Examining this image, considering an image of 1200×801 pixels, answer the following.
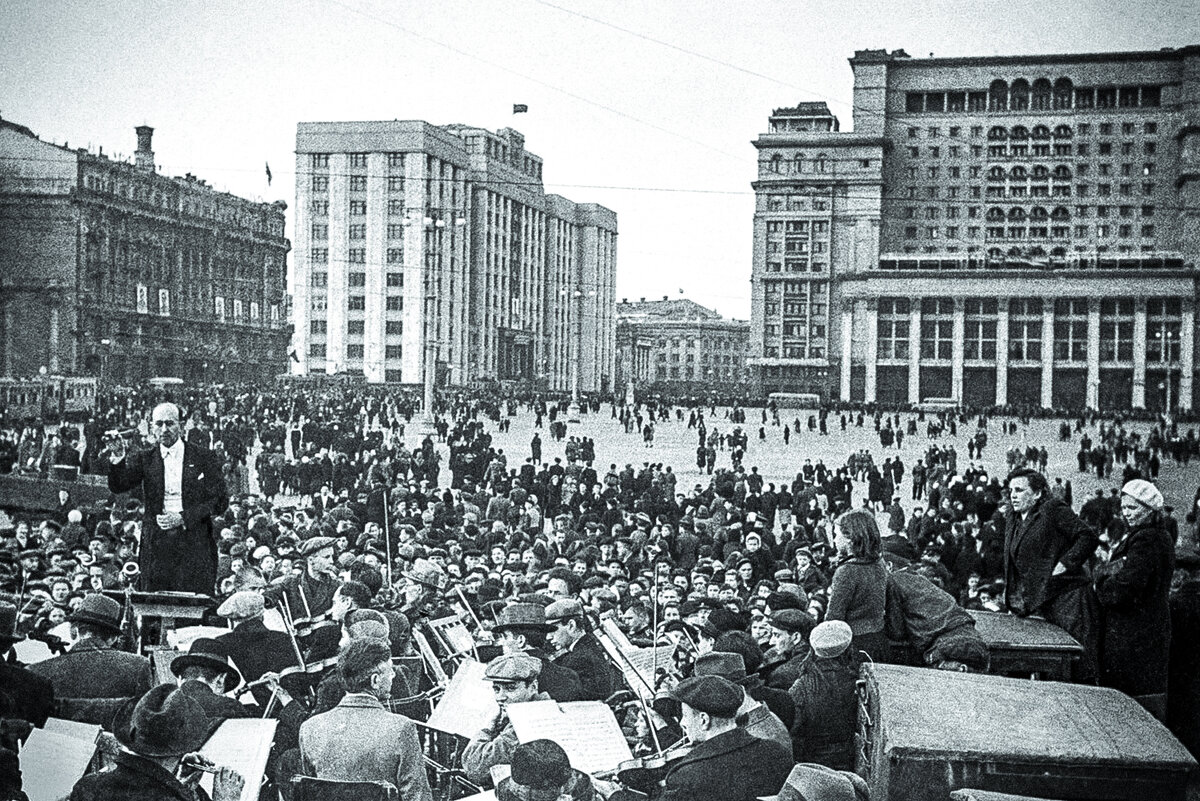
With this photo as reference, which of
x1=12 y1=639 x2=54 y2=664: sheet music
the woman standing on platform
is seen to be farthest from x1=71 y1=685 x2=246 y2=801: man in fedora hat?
the woman standing on platform

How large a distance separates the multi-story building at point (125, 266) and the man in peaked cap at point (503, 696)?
6.66 metres

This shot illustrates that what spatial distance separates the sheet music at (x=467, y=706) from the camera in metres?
3.81

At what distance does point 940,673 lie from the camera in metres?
3.73

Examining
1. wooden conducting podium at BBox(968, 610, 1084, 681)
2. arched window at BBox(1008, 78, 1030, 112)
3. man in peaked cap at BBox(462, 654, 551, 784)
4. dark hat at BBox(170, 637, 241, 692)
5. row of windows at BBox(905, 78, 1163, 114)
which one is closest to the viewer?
man in peaked cap at BBox(462, 654, 551, 784)

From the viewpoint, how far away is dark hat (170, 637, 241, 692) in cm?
374

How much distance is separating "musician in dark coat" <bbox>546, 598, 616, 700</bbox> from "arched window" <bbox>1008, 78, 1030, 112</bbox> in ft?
32.5

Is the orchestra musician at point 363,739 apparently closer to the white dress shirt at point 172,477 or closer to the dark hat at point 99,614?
the dark hat at point 99,614

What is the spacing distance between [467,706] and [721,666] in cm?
91

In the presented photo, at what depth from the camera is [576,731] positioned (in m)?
3.63

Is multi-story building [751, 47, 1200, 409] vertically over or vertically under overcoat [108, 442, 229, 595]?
over

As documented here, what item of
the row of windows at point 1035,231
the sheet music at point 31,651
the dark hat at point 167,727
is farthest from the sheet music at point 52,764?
the row of windows at point 1035,231

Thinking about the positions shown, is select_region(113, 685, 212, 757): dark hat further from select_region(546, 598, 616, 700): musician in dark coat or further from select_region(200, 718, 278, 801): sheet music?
select_region(546, 598, 616, 700): musician in dark coat

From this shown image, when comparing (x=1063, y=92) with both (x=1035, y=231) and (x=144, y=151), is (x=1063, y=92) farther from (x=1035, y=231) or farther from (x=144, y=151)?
(x=1035, y=231)

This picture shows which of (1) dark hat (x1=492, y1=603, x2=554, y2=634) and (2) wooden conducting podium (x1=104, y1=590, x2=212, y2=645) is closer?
(1) dark hat (x1=492, y1=603, x2=554, y2=634)
